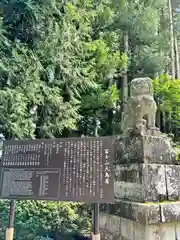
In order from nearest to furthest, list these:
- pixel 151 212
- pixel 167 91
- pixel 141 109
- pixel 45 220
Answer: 1. pixel 151 212
2. pixel 141 109
3. pixel 45 220
4. pixel 167 91

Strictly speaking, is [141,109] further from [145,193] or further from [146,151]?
[145,193]

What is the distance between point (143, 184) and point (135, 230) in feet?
1.71

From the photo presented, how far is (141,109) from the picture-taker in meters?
2.92

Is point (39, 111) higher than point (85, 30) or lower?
lower

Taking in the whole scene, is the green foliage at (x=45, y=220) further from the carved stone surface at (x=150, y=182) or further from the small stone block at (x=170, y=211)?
the small stone block at (x=170, y=211)

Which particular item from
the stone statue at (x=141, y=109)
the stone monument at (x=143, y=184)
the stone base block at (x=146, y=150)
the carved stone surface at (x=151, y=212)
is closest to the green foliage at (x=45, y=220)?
the stone monument at (x=143, y=184)

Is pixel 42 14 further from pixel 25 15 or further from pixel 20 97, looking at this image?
pixel 20 97

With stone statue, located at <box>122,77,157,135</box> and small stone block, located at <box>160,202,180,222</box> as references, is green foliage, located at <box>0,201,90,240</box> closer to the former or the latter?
small stone block, located at <box>160,202,180,222</box>

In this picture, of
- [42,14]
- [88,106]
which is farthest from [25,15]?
[88,106]

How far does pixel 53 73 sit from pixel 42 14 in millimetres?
1360

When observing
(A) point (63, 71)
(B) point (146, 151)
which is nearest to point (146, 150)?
(B) point (146, 151)

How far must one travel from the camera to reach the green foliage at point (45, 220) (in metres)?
3.17

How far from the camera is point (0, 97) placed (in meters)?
4.12

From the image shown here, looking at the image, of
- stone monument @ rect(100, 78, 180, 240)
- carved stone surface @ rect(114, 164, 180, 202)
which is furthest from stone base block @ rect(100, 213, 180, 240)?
carved stone surface @ rect(114, 164, 180, 202)
